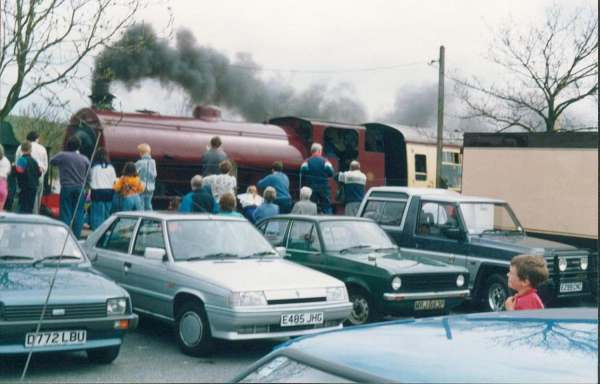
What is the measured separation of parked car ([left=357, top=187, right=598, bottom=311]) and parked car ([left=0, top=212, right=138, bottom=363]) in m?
5.83

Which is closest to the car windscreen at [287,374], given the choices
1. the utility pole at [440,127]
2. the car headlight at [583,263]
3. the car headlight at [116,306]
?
the car headlight at [116,306]

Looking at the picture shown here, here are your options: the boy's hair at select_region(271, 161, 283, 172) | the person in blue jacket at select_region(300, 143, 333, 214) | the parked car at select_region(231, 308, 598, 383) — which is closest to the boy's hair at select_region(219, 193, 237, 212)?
the boy's hair at select_region(271, 161, 283, 172)

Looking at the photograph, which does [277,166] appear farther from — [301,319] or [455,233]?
[301,319]

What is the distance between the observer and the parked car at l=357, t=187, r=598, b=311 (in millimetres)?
11445

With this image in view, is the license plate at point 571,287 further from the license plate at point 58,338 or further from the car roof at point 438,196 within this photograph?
the license plate at point 58,338

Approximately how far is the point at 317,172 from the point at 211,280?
8135 mm

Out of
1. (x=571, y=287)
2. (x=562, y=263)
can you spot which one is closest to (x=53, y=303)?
(x=562, y=263)

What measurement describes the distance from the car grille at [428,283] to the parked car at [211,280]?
1.53 meters

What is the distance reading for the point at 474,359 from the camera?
2209 mm

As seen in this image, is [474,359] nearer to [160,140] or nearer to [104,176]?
[104,176]

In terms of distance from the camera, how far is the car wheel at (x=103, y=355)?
7387 mm

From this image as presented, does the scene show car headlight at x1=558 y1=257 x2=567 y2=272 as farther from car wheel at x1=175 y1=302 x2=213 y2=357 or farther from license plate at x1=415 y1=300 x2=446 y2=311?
car wheel at x1=175 y1=302 x2=213 y2=357

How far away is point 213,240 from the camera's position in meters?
8.95

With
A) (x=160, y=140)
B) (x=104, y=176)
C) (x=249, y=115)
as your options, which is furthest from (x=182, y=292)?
(x=249, y=115)
